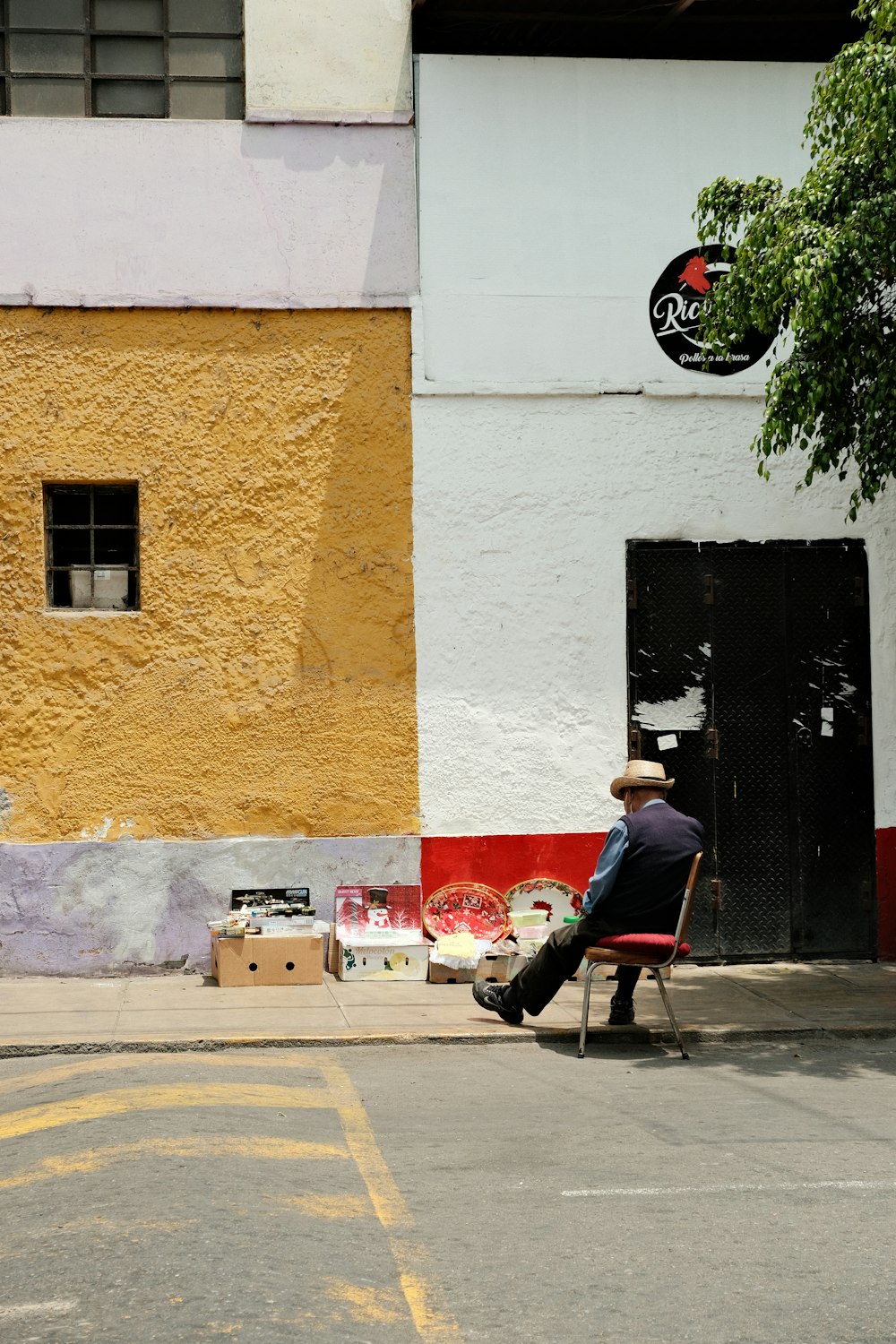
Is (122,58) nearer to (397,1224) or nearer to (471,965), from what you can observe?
(471,965)

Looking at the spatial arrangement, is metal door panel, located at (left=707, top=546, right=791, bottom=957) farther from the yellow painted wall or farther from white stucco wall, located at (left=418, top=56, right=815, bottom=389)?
the yellow painted wall

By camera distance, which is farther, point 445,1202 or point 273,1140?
point 273,1140

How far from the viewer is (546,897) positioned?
1041cm

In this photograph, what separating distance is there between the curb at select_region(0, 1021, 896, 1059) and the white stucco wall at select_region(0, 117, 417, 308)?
4.90 m

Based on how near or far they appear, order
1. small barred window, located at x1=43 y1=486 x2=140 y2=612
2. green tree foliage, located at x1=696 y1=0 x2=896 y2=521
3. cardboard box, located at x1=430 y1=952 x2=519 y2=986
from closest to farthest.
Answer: green tree foliage, located at x1=696 y1=0 x2=896 y2=521
cardboard box, located at x1=430 y1=952 x2=519 y2=986
small barred window, located at x1=43 y1=486 x2=140 y2=612

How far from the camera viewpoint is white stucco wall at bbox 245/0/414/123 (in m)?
10.3

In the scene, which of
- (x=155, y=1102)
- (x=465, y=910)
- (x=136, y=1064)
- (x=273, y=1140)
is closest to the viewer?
(x=273, y=1140)

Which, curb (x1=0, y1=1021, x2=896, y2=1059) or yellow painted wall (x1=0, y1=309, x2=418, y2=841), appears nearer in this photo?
curb (x1=0, y1=1021, x2=896, y2=1059)

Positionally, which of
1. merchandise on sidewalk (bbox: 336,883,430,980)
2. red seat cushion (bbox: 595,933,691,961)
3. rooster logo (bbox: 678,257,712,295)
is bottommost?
merchandise on sidewalk (bbox: 336,883,430,980)

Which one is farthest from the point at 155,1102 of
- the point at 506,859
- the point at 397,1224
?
the point at 506,859

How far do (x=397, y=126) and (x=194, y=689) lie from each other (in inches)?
163

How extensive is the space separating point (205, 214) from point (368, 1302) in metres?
7.84

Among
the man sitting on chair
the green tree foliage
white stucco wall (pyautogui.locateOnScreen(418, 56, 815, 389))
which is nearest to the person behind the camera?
the green tree foliage

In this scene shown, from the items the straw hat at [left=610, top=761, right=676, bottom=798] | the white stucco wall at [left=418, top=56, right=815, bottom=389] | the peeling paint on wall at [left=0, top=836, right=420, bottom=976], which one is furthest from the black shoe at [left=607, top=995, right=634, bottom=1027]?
the white stucco wall at [left=418, top=56, right=815, bottom=389]
